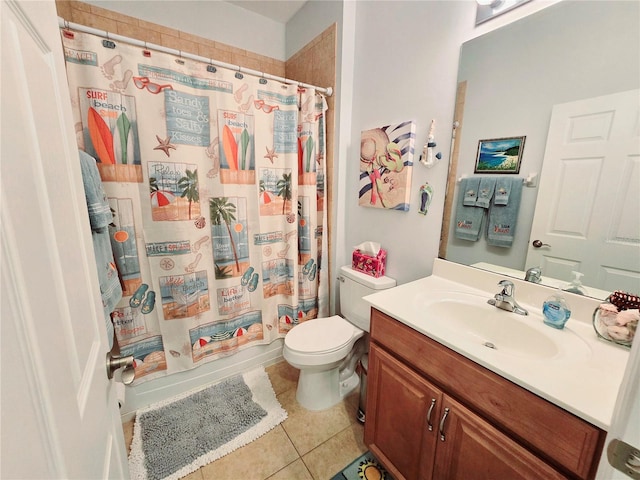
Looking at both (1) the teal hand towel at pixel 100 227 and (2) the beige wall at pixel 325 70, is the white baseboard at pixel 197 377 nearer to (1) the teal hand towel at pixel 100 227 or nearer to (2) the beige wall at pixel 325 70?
(1) the teal hand towel at pixel 100 227

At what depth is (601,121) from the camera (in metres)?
0.90

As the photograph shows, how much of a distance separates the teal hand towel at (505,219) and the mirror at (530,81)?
0.07 feet

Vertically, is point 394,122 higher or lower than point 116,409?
higher

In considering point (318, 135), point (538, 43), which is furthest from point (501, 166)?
point (318, 135)

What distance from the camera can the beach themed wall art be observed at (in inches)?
57.8

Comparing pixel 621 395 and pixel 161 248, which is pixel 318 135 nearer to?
pixel 161 248

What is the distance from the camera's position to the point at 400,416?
1.07 metres

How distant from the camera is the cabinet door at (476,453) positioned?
71cm

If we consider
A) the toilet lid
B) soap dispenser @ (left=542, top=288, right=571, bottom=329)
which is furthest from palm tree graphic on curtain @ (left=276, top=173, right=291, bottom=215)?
soap dispenser @ (left=542, top=288, right=571, bottom=329)

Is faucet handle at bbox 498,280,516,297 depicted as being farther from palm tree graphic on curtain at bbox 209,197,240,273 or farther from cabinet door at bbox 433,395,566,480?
palm tree graphic on curtain at bbox 209,197,240,273

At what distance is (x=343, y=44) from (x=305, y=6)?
0.56m

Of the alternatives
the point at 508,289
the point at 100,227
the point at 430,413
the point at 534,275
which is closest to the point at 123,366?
the point at 100,227

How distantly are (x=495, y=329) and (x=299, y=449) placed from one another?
3.71ft

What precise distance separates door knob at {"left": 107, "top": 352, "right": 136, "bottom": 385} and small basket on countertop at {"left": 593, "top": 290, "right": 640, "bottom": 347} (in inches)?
54.4
